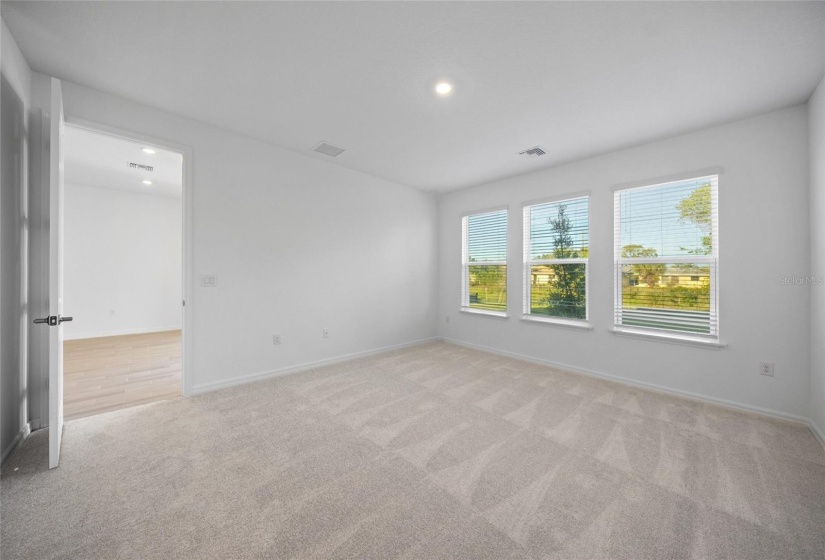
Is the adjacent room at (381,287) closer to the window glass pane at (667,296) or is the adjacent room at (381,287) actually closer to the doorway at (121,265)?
the window glass pane at (667,296)

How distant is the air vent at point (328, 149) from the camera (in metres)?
3.58

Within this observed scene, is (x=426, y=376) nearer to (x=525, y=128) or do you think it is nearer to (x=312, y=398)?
(x=312, y=398)

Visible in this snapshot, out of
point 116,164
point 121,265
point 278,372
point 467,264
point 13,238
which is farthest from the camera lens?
point 121,265

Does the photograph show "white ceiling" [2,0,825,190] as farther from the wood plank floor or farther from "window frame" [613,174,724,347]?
the wood plank floor

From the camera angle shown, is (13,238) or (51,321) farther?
(13,238)

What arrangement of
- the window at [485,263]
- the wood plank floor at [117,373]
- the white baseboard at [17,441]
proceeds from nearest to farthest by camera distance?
the white baseboard at [17,441]
the wood plank floor at [117,373]
the window at [485,263]

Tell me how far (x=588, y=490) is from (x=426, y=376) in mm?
2075

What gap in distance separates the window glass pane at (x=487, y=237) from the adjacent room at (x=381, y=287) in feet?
0.41

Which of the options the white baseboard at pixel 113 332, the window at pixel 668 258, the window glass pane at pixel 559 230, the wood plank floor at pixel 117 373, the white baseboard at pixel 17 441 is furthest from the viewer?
the white baseboard at pixel 113 332

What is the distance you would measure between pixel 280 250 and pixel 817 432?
5.09 m

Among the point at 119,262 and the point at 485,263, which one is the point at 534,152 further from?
the point at 119,262

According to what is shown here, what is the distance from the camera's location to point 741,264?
113 inches

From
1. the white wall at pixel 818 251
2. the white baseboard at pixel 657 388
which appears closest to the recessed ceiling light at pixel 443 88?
the white wall at pixel 818 251

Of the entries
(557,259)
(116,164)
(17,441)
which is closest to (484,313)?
(557,259)
